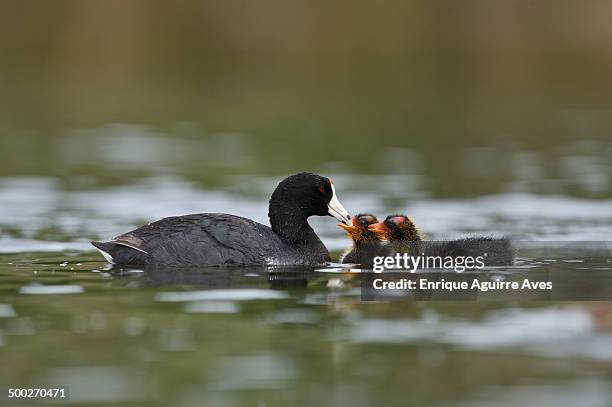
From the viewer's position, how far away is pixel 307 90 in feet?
102

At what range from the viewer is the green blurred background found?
21719 mm

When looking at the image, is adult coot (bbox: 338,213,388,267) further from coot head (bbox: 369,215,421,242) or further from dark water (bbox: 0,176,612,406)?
dark water (bbox: 0,176,612,406)

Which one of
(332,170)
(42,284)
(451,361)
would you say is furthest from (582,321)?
(332,170)

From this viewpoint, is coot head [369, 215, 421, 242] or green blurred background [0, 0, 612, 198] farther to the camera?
green blurred background [0, 0, 612, 198]

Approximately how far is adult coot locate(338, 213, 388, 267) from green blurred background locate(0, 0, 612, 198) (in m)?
6.85

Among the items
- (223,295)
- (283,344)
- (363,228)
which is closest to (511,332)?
(283,344)

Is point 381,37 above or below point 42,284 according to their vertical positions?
above

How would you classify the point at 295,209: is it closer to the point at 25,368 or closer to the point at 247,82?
the point at 25,368

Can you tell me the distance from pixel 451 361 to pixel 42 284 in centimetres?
413

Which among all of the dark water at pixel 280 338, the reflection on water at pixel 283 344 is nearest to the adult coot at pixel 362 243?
the dark water at pixel 280 338

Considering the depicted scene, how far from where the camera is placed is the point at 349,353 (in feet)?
26.9

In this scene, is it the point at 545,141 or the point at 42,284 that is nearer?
the point at 42,284

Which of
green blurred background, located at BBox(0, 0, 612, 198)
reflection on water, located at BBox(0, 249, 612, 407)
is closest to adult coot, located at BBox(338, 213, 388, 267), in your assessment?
reflection on water, located at BBox(0, 249, 612, 407)

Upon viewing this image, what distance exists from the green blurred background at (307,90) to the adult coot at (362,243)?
685 cm
